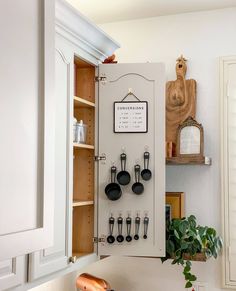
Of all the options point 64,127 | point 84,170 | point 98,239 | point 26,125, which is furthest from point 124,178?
point 26,125

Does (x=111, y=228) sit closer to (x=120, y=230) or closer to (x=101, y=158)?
(x=120, y=230)

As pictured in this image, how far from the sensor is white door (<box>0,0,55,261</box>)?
69 cm

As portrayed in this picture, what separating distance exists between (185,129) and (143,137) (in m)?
0.47

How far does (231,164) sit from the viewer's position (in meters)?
2.67

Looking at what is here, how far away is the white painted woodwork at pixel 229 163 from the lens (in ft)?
8.59

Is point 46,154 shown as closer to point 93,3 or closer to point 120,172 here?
point 120,172

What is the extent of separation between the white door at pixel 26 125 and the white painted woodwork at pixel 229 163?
2.01m

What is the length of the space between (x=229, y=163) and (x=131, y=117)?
29.1 inches

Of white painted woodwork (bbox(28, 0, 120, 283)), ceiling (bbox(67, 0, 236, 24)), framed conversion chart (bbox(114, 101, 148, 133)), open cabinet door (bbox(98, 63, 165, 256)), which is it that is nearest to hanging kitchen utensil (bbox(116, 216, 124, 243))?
open cabinet door (bbox(98, 63, 165, 256))

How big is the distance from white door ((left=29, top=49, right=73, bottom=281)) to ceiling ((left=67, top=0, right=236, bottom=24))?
0.77 metres

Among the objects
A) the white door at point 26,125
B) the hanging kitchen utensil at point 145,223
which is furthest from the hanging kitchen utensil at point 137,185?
the white door at point 26,125

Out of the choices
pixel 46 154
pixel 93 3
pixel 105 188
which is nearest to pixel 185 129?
pixel 105 188

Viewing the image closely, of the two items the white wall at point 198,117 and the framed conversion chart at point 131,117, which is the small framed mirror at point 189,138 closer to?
the white wall at point 198,117

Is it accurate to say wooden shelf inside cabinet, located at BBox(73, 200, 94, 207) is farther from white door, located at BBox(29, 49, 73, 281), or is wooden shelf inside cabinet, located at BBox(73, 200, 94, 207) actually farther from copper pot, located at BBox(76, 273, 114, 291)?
copper pot, located at BBox(76, 273, 114, 291)
